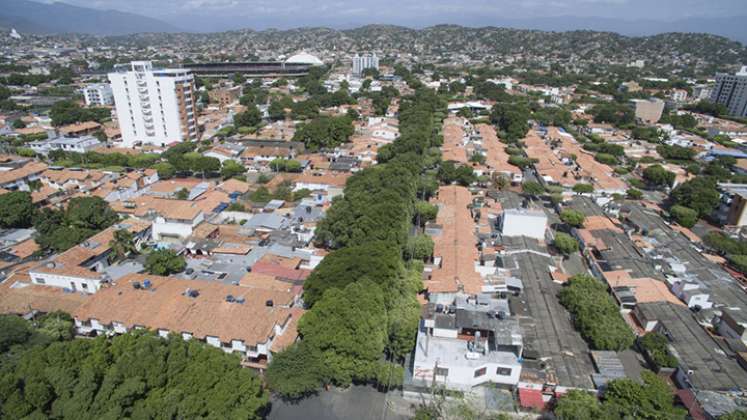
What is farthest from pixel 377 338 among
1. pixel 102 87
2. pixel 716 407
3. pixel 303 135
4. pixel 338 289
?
pixel 102 87

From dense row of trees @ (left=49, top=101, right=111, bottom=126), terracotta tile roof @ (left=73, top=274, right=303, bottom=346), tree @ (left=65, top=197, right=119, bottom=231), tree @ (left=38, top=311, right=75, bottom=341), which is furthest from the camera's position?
dense row of trees @ (left=49, top=101, right=111, bottom=126)

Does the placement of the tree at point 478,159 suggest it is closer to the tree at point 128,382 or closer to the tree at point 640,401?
the tree at point 640,401

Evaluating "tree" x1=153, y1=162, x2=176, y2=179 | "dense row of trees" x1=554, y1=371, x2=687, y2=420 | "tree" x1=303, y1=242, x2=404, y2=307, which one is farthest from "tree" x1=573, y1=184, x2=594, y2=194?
"tree" x1=153, y1=162, x2=176, y2=179

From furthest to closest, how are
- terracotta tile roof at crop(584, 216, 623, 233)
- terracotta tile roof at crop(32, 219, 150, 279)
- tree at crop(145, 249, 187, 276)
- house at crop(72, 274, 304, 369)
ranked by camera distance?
terracotta tile roof at crop(584, 216, 623, 233)
tree at crop(145, 249, 187, 276)
terracotta tile roof at crop(32, 219, 150, 279)
house at crop(72, 274, 304, 369)

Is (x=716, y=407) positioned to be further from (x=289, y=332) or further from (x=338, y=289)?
(x=289, y=332)

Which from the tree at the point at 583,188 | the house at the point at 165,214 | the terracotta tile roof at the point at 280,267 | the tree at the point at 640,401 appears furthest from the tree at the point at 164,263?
the tree at the point at 583,188

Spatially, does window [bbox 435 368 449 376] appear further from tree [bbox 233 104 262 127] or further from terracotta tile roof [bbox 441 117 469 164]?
tree [bbox 233 104 262 127]

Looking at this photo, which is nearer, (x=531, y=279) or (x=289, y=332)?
(x=289, y=332)
